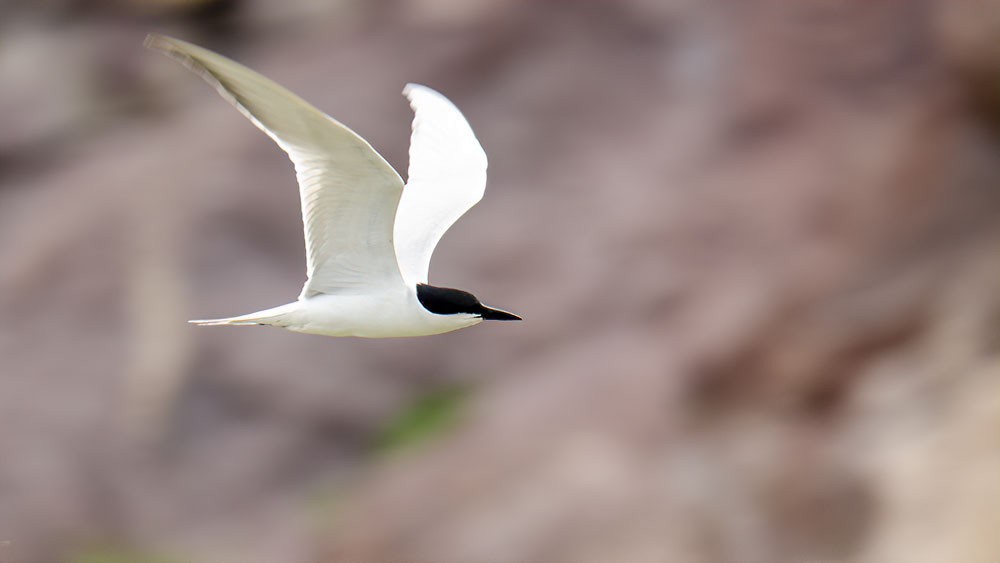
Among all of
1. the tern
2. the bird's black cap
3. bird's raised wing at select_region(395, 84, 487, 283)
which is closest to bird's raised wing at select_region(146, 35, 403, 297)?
the tern

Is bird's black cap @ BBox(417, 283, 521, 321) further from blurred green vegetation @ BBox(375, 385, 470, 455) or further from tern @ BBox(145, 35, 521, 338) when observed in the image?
blurred green vegetation @ BBox(375, 385, 470, 455)

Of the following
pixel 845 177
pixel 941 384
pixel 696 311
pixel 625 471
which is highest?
pixel 845 177

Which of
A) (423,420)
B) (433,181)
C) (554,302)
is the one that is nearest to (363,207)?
(433,181)

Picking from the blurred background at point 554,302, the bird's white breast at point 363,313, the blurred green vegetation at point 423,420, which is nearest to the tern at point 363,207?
the bird's white breast at point 363,313

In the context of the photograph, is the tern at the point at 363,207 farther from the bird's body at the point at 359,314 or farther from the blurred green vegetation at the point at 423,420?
the blurred green vegetation at the point at 423,420

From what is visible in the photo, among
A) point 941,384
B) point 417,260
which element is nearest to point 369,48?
point 941,384

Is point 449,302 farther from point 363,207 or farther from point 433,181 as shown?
point 433,181

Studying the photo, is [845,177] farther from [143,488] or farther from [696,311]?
[143,488]
